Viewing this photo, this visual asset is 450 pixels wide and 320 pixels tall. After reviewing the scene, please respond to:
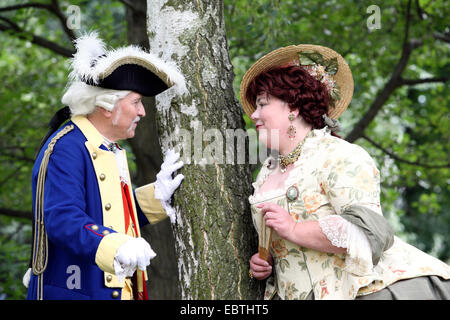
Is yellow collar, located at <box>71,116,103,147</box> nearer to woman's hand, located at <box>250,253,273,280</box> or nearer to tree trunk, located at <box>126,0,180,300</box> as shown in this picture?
woman's hand, located at <box>250,253,273,280</box>

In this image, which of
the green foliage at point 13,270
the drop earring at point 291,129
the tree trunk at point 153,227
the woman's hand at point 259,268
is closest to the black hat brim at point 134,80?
the drop earring at point 291,129

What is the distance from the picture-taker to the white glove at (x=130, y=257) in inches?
89.4

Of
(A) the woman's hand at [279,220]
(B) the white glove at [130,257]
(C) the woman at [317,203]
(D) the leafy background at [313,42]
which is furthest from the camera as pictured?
(D) the leafy background at [313,42]

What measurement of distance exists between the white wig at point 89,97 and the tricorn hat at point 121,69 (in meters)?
0.03

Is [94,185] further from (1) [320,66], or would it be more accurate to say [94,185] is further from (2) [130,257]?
(1) [320,66]

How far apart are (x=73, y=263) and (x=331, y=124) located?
150cm

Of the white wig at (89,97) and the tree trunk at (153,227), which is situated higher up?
the white wig at (89,97)

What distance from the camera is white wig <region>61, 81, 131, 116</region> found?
2.67 metres

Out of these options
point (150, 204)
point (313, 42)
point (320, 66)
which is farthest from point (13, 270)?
point (320, 66)

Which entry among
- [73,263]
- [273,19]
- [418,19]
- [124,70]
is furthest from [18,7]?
[418,19]

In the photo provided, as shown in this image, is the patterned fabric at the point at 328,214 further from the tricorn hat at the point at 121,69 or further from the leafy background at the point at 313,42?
the leafy background at the point at 313,42

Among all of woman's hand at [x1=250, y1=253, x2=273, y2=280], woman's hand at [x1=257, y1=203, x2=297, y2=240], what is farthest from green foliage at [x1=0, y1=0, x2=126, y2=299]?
woman's hand at [x1=257, y1=203, x2=297, y2=240]

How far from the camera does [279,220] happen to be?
2557mm

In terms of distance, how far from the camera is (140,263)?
230 centimetres
